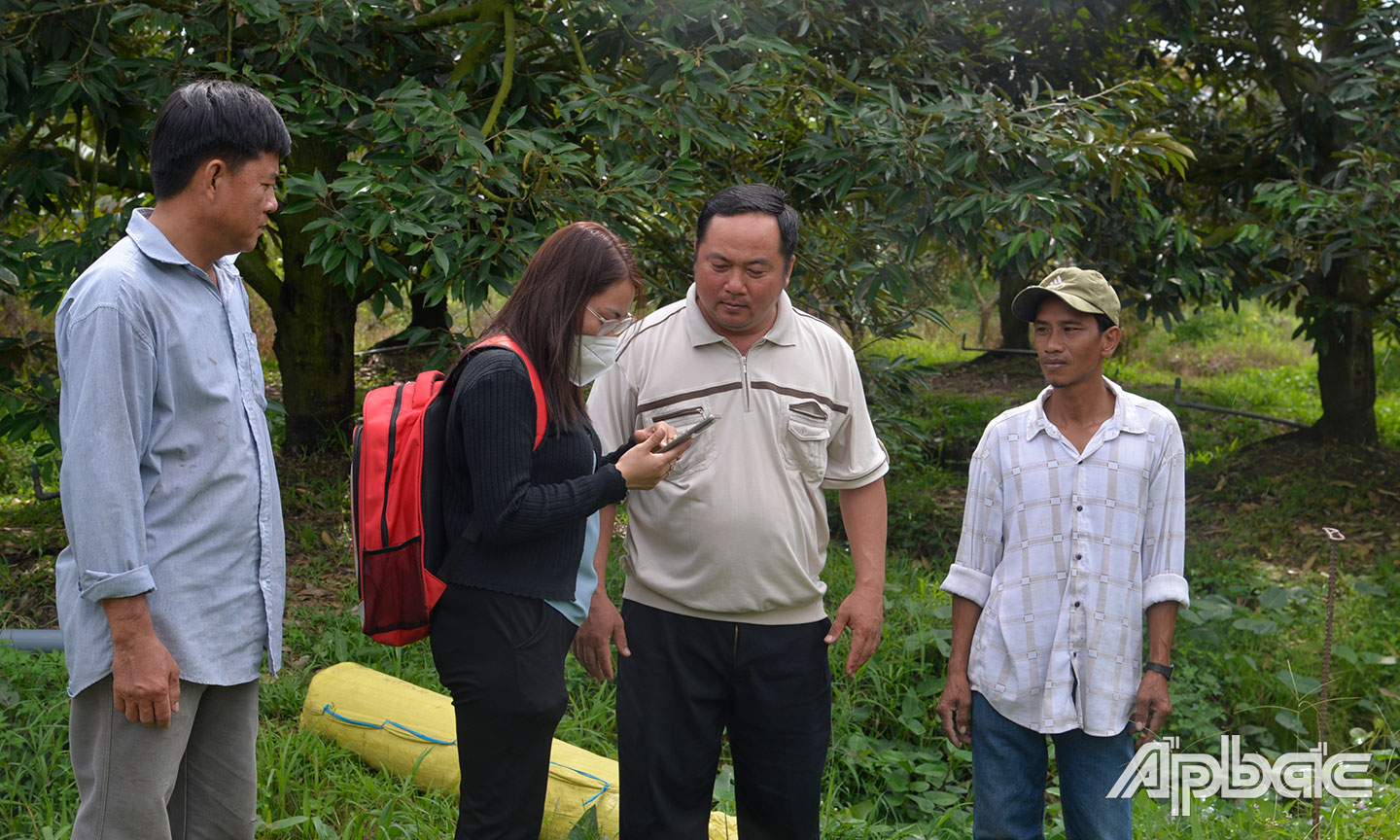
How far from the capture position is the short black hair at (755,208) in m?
2.52

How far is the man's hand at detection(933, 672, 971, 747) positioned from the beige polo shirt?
0.37m

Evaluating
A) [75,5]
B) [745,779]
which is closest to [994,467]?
[745,779]

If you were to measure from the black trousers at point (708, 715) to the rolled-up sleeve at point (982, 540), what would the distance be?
36cm

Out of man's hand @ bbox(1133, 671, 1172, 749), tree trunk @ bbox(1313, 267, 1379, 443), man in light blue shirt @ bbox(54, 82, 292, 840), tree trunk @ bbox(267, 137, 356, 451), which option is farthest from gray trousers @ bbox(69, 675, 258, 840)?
tree trunk @ bbox(1313, 267, 1379, 443)

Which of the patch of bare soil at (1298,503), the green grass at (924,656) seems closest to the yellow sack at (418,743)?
the green grass at (924,656)

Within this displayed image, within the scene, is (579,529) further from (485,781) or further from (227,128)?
(227,128)

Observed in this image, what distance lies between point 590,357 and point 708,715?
0.88 meters

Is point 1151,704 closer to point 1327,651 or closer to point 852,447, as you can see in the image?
point 1327,651

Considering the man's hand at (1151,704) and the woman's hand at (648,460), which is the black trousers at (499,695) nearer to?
the woman's hand at (648,460)

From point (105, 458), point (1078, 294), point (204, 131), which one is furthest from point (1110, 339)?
point (105, 458)

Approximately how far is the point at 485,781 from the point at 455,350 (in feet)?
8.17

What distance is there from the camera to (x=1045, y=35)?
7.14 m

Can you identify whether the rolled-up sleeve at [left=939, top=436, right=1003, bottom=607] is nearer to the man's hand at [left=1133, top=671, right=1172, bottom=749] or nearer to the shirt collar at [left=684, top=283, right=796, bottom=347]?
the man's hand at [left=1133, top=671, right=1172, bottom=749]

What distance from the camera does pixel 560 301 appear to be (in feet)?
7.23
